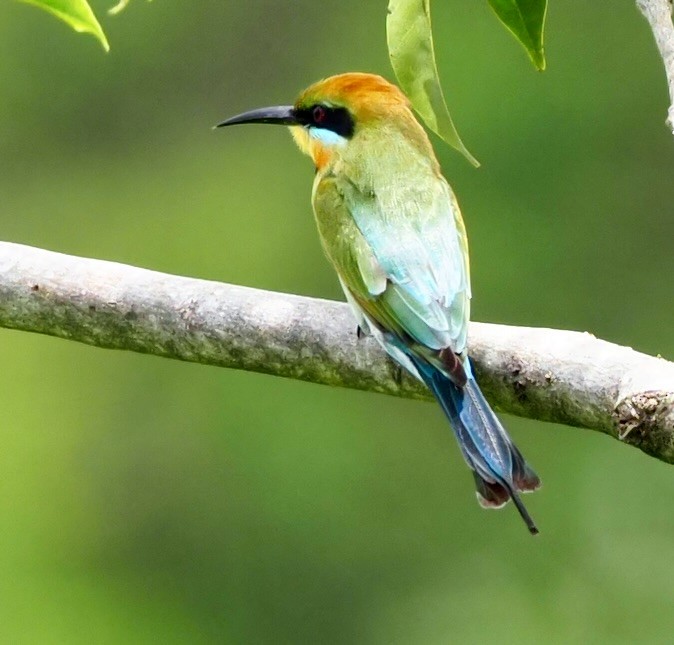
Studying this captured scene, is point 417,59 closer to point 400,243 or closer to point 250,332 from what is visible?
point 250,332

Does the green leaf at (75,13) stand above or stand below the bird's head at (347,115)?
above

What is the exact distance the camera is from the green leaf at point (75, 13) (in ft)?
3.70

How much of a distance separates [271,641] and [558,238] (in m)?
2.08

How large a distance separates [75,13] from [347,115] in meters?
1.76

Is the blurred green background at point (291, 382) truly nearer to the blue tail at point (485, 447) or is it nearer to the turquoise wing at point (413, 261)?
the turquoise wing at point (413, 261)

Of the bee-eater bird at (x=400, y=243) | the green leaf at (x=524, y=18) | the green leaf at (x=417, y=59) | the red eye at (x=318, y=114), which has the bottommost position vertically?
the red eye at (x=318, y=114)

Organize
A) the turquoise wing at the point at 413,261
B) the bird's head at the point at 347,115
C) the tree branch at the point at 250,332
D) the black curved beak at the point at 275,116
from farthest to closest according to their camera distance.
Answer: the black curved beak at the point at 275,116 < the bird's head at the point at 347,115 < the turquoise wing at the point at 413,261 < the tree branch at the point at 250,332

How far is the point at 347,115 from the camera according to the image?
2.88 metres

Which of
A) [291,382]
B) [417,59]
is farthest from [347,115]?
[291,382]

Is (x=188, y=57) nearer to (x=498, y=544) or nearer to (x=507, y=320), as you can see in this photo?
(x=507, y=320)

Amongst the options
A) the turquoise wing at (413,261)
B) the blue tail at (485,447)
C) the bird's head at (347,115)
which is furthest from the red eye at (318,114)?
the blue tail at (485,447)

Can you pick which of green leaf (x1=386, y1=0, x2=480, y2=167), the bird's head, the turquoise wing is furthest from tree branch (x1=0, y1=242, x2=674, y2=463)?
the bird's head

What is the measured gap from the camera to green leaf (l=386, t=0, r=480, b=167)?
1308 mm

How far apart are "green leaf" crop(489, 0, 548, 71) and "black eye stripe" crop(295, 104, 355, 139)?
5.42 ft
